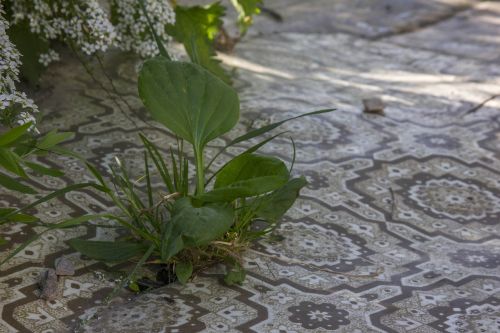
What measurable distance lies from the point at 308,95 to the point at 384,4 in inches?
81.9

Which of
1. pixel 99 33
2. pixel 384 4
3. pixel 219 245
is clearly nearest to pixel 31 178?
pixel 99 33

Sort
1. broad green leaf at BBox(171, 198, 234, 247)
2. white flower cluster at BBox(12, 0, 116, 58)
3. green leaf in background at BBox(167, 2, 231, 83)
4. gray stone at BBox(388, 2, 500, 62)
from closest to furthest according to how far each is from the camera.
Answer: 1. broad green leaf at BBox(171, 198, 234, 247)
2. white flower cluster at BBox(12, 0, 116, 58)
3. green leaf in background at BBox(167, 2, 231, 83)
4. gray stone at BBox(388, 2, 500, 62)

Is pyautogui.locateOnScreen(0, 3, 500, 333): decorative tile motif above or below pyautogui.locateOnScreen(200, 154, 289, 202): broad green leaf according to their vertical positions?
below

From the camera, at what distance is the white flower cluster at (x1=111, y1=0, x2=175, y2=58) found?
3.26 meters

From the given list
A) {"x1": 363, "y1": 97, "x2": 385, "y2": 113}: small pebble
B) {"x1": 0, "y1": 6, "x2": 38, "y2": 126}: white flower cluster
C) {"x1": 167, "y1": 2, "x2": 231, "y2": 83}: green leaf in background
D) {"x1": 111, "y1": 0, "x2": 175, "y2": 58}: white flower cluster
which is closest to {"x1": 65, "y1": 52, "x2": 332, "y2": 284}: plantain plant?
{"x1": 0, "y1": 6, "x2": 38, "y2": 126}: white flower cluster

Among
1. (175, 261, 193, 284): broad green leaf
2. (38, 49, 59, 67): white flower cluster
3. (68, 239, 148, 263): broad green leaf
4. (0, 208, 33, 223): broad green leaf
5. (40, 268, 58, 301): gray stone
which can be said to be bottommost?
(175, 261, 193, 284): broad green leaf

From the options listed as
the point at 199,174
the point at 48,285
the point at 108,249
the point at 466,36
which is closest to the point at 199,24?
the point at 199,174

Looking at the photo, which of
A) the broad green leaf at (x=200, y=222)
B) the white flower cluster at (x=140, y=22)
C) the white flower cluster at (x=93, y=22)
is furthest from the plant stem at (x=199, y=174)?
the white flower cluster at (x=140, y=22)

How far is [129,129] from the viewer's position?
339 centimetres

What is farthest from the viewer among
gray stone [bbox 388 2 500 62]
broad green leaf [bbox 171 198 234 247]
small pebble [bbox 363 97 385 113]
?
gray stone [bbox 388 2 500 62]

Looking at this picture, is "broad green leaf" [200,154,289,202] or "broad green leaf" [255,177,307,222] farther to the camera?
"broad green leaf" [255,177,307,222]

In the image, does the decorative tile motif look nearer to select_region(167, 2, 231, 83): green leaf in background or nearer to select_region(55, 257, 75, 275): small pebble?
select_region(55, 257, 75, 275): small pebble

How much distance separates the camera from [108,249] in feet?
Result: 7.99

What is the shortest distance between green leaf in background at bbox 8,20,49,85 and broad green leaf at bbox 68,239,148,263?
1045 millimetres
